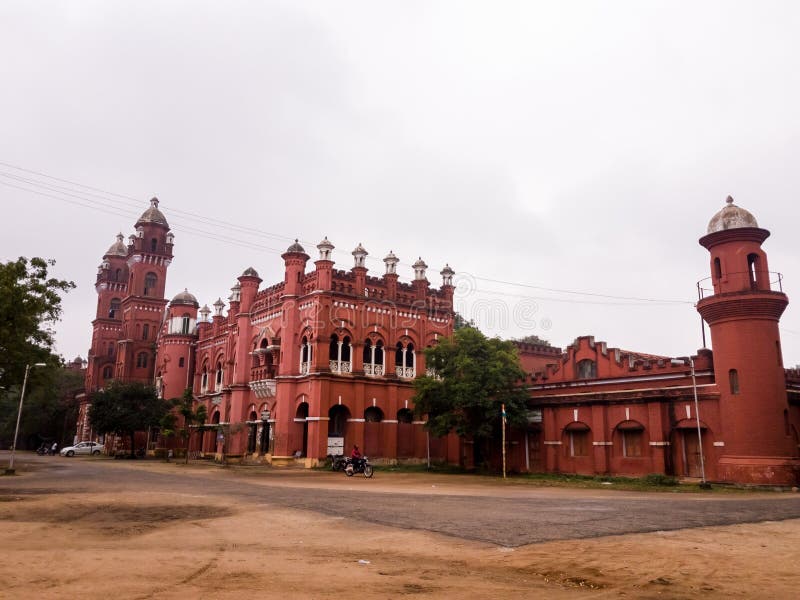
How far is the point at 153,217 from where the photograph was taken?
75875mm

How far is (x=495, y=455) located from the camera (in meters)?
40.7

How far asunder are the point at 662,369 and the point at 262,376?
2972 cm

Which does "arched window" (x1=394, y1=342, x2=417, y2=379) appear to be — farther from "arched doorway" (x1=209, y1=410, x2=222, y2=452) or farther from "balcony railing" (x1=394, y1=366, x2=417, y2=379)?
"arched doorway" (x1=209, y1=410, x2=222, y2=452)

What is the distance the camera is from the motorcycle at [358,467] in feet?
116

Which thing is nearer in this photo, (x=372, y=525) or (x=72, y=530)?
(x=72, y=530)

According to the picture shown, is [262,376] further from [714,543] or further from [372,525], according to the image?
[714,543]

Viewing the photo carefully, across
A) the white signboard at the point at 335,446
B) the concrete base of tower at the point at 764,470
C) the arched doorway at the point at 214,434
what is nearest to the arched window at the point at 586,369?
the concrete base of tower at the point at 764,470

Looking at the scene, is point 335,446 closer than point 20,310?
No

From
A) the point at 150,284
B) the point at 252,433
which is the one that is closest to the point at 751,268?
the point at 252,433

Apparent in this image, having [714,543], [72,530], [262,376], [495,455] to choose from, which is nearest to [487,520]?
[714,543]

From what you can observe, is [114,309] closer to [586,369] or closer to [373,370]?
[373,370]

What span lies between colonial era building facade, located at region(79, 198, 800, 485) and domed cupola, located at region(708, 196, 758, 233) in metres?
0.07

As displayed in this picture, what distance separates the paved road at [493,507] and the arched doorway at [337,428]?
1581cm

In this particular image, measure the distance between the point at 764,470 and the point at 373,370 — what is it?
2648 centimetres
